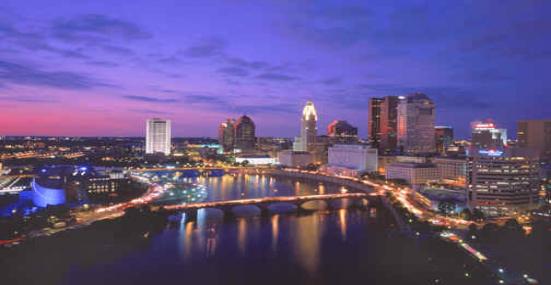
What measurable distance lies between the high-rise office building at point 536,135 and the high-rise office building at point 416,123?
A: 31.0ft

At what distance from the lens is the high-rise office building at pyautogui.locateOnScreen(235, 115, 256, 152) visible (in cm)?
7562

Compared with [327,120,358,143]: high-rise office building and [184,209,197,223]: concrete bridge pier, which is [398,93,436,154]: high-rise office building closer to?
[327,120,358,143]: high-rise office building

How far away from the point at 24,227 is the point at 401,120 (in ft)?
146

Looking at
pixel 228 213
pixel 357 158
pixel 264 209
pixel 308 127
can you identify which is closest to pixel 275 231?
pixel 228 213

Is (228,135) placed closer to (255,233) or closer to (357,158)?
(357,158)

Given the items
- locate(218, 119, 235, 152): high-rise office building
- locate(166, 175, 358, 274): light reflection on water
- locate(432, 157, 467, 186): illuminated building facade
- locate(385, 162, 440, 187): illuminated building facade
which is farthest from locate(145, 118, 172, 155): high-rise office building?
locate(166, 175, 358, 274): light reflection on water

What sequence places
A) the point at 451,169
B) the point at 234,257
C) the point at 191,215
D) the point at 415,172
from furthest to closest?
the point at 451,169, the point at 415,172, the point at 191,215, the point at 234,257

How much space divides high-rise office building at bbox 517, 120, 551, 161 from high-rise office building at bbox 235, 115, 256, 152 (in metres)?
41.3

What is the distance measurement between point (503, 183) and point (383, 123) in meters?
36.4

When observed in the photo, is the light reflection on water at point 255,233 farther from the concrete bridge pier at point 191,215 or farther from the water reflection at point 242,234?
the concrete bridge pier at point 191,215

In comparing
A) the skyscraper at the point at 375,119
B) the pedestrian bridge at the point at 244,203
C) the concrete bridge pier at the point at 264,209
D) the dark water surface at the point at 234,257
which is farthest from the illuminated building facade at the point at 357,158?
the dark water surface at the point at 234,257

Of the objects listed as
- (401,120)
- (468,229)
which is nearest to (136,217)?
(468,229)

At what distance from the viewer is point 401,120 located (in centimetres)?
5300

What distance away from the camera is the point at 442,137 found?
61094mm
